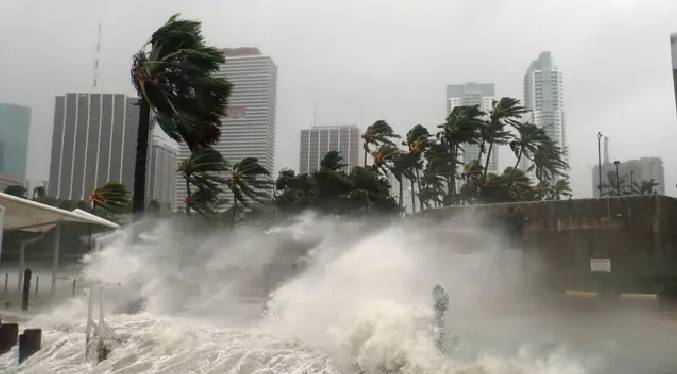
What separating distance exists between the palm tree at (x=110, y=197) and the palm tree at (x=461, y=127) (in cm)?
2457

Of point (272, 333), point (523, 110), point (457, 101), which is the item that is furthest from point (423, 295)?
point (457, 101)

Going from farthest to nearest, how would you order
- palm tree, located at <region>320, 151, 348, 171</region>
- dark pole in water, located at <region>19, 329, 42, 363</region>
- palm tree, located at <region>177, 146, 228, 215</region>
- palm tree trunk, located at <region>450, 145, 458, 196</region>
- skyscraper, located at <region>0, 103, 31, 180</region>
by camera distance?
palm tree, located at <region>320, 151, 348, 171</region> < palm tree trunk, located at <region>450, 145, 458, 196</region> < skyscraper, located at <region>0, 103, 31, 180</region> < palm tree, located at <region>177, 146, 228, 215</region> < dark pole in water, located at <region>19, 329, 42, 363</region>

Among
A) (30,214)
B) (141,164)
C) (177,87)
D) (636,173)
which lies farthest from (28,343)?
(636,173)

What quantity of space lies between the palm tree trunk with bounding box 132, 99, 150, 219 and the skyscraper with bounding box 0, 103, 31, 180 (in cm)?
2817

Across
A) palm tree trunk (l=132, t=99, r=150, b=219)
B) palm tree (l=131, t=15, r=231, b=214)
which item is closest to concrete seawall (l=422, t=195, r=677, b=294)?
palm tree (l=131, t=15, r=231, b=214)

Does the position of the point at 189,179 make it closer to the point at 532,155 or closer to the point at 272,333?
the point at 272,333

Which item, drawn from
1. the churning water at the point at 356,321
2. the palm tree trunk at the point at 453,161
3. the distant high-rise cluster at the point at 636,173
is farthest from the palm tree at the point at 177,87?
the distant high-rise cluster at the point at 636,173

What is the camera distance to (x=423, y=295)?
14.5m

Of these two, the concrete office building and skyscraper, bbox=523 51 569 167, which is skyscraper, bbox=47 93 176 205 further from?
skyscraper, bbox=523 51 569 167

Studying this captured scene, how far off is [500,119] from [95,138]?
3588cm

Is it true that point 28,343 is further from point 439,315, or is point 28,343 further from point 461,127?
point 461,127

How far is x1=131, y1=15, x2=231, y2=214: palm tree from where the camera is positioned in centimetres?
1581

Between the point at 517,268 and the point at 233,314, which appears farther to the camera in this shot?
the point at 517,268

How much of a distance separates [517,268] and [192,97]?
529 inches
